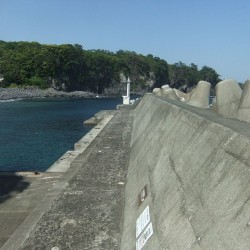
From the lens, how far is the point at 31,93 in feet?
366

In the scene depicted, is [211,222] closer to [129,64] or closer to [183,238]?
[183,238]

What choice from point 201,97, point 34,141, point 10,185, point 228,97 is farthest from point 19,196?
point 34,141

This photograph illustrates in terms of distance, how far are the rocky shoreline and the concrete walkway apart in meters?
88.0

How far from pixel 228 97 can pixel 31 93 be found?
104301 mm

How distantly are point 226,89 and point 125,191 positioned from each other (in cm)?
441

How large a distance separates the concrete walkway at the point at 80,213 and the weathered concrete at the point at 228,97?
352 cm

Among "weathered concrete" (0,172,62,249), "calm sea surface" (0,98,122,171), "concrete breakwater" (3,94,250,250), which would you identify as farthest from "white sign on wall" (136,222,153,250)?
"calm sea surface" (0,98,122,171)

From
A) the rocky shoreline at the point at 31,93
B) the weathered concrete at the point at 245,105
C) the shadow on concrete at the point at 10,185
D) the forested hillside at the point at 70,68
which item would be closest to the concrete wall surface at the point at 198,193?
the weathered concrete at the point at 245,105

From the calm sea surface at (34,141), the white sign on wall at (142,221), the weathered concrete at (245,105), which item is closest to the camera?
the white sign on wall at (142,221)

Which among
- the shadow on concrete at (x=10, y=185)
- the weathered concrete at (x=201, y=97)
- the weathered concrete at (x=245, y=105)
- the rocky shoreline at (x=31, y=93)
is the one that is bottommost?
the rocky shoreline at (x=31, y=93)

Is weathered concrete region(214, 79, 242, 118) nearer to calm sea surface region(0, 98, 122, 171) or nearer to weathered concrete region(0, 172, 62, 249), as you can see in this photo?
weathered concrete region(0, 172, 62, 249)

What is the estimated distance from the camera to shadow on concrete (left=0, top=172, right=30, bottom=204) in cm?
1176

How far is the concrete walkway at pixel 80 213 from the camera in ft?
23.0

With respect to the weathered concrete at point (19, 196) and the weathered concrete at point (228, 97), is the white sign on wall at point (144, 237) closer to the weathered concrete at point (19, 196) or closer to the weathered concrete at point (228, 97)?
the weathered concrete at point (19, 196)
